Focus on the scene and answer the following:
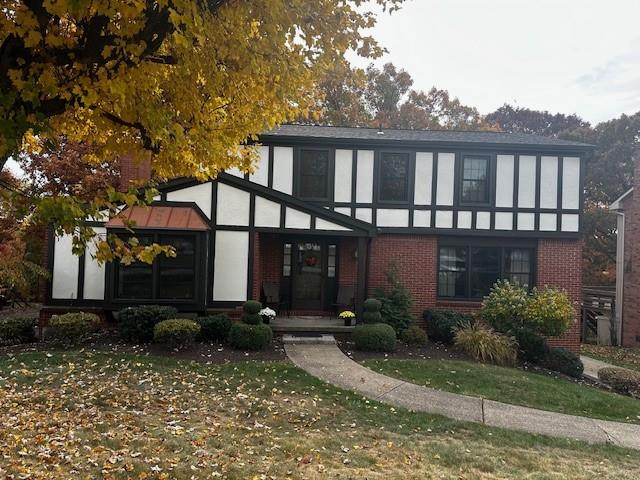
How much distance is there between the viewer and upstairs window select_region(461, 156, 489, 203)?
1471 cm

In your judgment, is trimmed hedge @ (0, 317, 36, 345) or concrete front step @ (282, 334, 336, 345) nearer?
trimmed hedge @ (0, 317, 36, 345)

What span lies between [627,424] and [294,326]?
7468 millimetres

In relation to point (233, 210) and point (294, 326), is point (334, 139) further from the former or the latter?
point (294, 326)

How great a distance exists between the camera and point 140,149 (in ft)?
17.7

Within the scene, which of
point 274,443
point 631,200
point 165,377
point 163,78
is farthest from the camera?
point 631,200

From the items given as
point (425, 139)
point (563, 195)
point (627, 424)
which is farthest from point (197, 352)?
point (563, 195)

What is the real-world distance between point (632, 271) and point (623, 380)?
1069 centimetres

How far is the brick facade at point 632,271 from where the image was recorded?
18938mm

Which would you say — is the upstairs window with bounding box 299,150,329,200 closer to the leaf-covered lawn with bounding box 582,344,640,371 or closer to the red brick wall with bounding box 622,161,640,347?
the leaf-covered lawn with bounding box 582,344,640,371

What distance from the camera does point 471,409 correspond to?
7.71 metres

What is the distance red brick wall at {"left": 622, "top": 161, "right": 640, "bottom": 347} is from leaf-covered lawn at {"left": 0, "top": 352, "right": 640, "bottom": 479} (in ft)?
49.9

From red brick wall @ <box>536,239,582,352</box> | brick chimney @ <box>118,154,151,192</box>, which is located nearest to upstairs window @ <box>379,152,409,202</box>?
red brick wall @ <box>536,239,582,352</box>

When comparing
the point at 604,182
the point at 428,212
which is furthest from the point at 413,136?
the point at 604,182

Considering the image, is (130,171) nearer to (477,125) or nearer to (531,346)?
(531,346)
